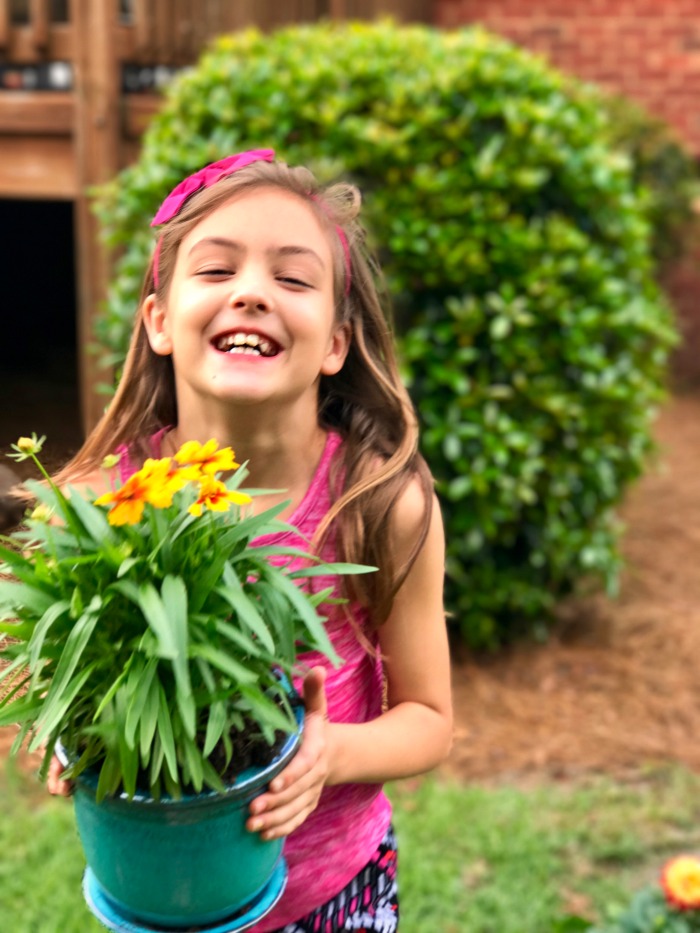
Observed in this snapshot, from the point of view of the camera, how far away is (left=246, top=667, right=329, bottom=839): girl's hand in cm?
133

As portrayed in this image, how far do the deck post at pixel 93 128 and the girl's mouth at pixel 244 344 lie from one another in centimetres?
319

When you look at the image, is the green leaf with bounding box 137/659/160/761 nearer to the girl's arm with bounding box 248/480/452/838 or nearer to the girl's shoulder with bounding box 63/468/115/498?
the girl's arm with bounding box 248/480/452/838

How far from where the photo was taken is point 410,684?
170cm

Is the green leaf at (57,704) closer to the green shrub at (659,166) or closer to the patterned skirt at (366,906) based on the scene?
the patterned skirt at (366,906)

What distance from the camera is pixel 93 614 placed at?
1.22 metres

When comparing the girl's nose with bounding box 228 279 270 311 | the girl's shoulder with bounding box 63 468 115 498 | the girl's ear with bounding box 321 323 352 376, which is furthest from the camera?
the girl's ear with bounding box 321 323 352 376

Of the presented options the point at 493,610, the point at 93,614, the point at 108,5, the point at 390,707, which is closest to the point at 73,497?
the point at 93,614

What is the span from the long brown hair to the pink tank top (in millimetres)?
34

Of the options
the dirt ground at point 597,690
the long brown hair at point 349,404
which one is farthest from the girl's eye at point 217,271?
the dirt ground at point 597,690

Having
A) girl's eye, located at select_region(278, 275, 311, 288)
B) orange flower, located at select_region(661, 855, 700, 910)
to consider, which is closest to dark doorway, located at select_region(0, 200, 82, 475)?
orange flower, located at select_region(661, 855, 700, 910)

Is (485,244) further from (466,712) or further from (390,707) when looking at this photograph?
(390,707)

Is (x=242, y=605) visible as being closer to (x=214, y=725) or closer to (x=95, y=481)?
(x=214, y=725)

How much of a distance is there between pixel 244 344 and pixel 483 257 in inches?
98.7

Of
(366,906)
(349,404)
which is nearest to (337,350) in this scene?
(349,404)
